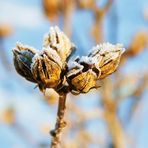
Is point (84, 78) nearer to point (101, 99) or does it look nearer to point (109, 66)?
point (109, 66)

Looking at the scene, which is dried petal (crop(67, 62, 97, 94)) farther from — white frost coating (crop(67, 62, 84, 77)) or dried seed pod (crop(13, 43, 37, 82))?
dried seed pod (crop(13, 43, 37, 82))

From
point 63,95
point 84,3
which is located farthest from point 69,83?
point 84,3

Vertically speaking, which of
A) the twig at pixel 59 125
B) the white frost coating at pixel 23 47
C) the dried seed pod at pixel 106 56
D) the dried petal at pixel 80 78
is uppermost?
the white frost coating at pixel 23 47

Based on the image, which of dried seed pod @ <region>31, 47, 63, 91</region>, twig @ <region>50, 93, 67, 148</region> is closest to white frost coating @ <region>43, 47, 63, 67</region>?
dried seed pod @ <region>31, 47, 63, 91</region>

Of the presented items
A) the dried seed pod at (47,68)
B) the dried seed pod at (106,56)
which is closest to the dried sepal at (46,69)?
the dried seed pod at (47,68)

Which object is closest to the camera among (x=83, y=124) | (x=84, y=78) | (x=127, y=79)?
(x=84, y=78)

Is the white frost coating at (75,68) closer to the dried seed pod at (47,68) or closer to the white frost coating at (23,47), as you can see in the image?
the dried seed pod at (47,68)
